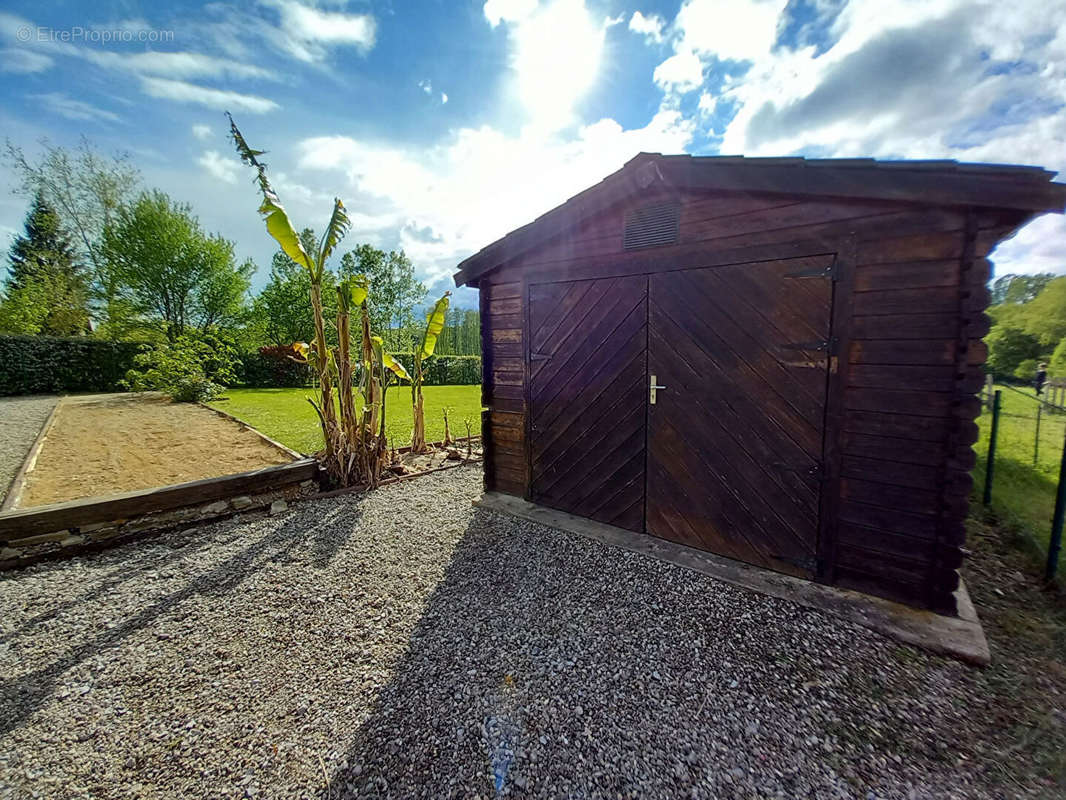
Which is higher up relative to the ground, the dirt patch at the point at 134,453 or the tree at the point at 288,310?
the tree at the point at 288,310

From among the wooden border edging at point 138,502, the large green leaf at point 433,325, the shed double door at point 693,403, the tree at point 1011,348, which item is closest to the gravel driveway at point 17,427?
the wooden border edging at point 138,502

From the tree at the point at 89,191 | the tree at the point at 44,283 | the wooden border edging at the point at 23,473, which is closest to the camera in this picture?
the wooden border edging at the point at 23,473

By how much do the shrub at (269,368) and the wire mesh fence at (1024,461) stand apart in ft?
69.5

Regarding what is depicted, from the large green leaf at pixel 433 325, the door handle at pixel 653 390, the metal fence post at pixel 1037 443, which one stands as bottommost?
the metal fence post at pixel 1037 443

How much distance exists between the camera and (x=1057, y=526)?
280 cm

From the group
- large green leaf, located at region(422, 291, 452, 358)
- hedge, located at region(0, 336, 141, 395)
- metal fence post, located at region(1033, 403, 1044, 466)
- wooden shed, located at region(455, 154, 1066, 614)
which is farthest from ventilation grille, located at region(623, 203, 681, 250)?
hedge, located at region(0, 336, 141, 395)

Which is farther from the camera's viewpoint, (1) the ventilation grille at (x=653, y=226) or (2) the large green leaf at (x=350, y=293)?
(2) the large green leaf at (x=350, y=293)

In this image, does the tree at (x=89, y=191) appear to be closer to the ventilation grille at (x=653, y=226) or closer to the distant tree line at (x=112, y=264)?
the distant tree line at (x=112, y=264)

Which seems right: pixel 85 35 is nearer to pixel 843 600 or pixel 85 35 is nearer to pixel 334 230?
pixel 334 230

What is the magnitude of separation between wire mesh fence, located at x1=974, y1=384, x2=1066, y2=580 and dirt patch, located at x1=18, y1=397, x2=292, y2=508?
851cm

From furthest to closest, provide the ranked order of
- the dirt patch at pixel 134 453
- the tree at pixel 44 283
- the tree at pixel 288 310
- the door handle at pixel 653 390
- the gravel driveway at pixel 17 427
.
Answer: the tree at pixel 288 310 → the tree at pixel 44 283 → the gravel driveway at pixel 17 427 → the dirt patch at pixel 134 453 → the door handle at pixel 653 390

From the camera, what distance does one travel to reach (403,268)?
2956 centimetres

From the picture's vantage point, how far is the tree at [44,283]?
16969 mm

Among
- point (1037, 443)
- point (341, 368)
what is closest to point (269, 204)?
point (341, 368)
